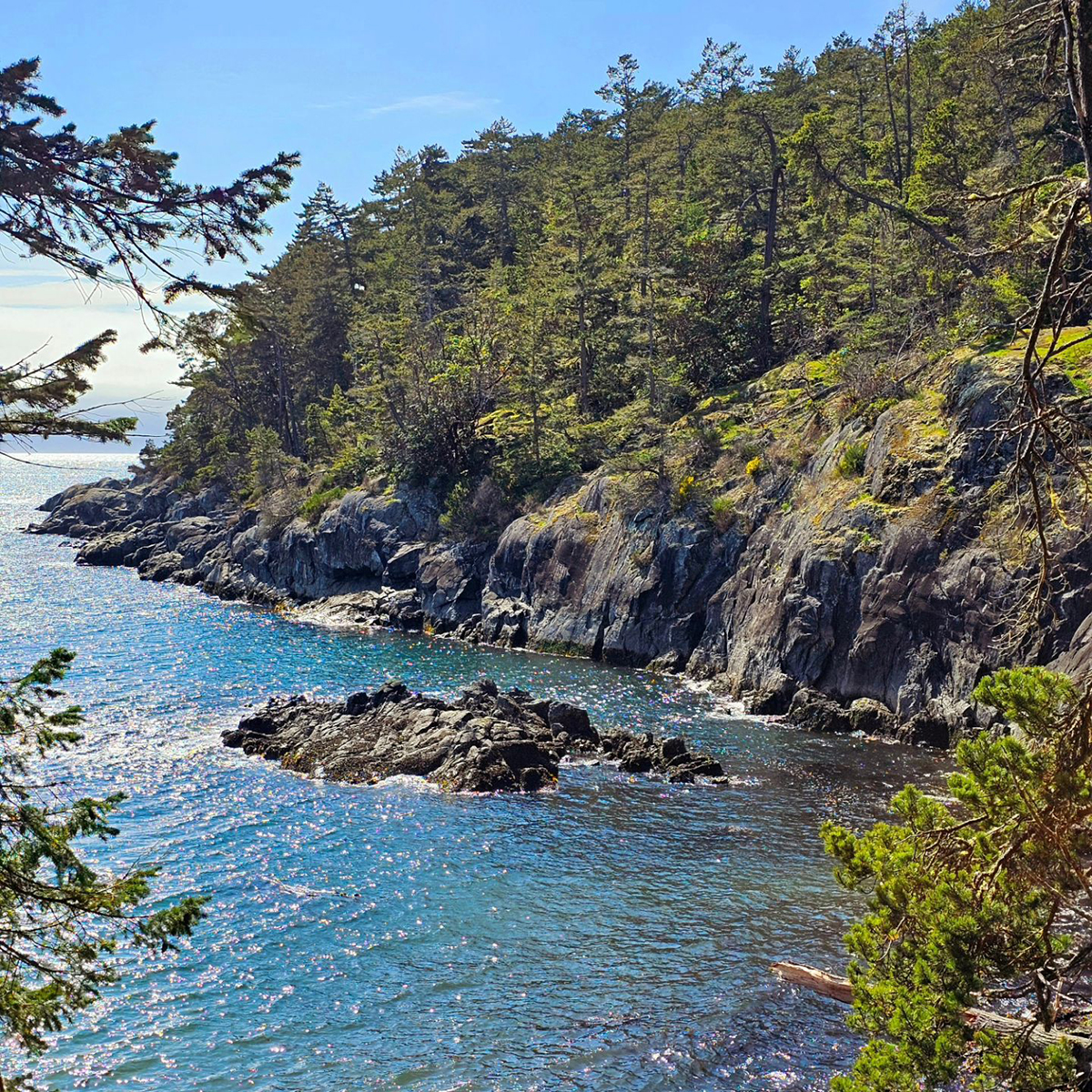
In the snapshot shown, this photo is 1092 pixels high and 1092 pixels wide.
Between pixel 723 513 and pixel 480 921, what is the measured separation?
3357 cm

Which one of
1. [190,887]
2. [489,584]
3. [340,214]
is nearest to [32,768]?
[190,887]

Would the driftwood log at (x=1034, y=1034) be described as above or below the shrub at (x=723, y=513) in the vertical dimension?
below

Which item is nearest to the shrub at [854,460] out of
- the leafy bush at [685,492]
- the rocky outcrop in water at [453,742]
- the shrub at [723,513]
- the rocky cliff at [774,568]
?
the rocky cliff at [774,568]

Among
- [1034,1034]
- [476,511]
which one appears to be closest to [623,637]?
[476,511]

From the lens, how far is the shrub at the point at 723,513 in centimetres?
5462

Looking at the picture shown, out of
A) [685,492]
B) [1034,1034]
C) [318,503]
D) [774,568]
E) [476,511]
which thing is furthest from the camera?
[318,503]

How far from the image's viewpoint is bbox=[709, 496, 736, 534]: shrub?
179ft

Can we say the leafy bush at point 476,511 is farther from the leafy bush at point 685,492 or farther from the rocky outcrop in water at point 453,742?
the rocky outcrop in water at point 453,742

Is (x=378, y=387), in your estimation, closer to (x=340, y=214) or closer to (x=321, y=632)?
(x=321, y=632)

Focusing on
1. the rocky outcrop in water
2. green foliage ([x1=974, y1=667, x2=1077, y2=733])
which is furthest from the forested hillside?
green foliage ([x1=974, y1=667, x2=1077, y2=733])

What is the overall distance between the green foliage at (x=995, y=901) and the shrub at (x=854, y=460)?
38.8m

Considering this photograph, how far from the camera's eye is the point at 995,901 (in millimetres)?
10289

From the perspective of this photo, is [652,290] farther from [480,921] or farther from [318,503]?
[480,921]

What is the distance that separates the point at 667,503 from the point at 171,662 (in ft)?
98.1
